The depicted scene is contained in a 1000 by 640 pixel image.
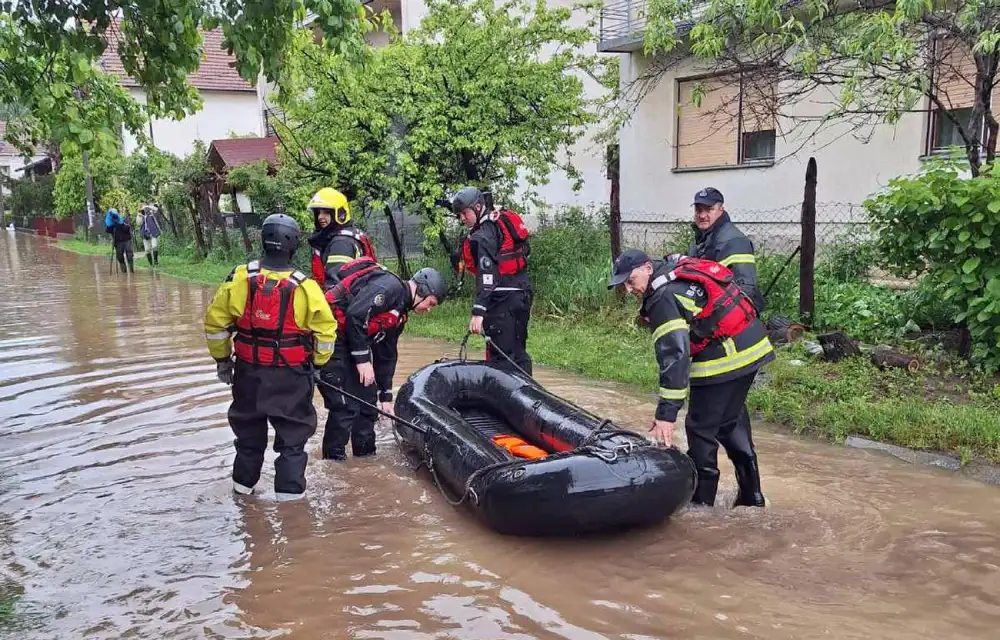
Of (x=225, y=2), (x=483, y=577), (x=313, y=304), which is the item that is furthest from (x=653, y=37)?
(x=483, y=577)

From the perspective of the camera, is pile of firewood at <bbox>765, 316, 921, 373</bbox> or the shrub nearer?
the shrub

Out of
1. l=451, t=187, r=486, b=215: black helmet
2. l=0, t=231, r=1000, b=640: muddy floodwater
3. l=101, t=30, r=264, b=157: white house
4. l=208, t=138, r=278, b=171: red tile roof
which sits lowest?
l=0, t=231, r=1000, b=640: muddy floodwater

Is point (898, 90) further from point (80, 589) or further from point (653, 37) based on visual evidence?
point (80, 589)

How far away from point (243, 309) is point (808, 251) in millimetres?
5800

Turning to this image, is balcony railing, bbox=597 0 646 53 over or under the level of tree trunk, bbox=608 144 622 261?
over

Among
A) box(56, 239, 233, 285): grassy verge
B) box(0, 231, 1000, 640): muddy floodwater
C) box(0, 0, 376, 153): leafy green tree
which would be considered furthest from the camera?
box(56, 239, 233, 285): grassy verge

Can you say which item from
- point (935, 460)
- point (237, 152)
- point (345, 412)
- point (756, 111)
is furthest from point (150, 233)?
point (935, 460)

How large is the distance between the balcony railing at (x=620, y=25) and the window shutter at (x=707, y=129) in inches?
43.2

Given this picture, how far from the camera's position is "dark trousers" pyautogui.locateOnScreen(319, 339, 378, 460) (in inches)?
199

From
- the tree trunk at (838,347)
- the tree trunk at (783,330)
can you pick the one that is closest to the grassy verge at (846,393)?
the tree trunk at (838,347)

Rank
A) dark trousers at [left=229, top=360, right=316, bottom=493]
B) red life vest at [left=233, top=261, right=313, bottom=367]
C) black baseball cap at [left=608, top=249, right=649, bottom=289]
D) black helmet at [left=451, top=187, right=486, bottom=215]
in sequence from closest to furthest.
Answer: black baseball cap at [left=608, top=249, right=649, bottom=289]
red life vest at [left=233, top=261, right=313, bottom=367]
dark trousers at [left=229, top=360, right=316, bottom=493]
black helmet at [left=451, top=187, right=486, bottom=215]

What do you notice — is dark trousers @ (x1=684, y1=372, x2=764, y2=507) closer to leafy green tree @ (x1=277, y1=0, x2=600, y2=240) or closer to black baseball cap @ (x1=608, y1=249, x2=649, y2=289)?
black baseball cap @ (x1=608, y1=249, x2=649, y2=289)

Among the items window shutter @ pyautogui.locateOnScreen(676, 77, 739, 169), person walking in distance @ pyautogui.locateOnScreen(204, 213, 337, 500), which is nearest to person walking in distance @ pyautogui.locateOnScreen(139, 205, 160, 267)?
window shutter @ pyautogui.locateOnScreen(676, 77, 739, 169)

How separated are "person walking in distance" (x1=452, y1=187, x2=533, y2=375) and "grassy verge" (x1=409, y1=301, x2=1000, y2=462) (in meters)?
1.52
